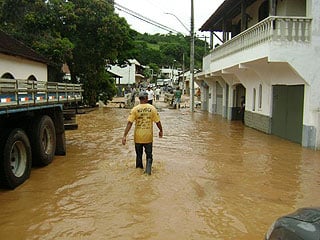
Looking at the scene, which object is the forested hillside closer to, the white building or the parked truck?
the white building

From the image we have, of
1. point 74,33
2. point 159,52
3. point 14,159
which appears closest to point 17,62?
point 74,33

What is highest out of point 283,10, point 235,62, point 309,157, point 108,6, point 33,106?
point 108,6

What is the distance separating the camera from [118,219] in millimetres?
5805

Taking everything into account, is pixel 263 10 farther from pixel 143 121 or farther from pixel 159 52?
pixel 159 52

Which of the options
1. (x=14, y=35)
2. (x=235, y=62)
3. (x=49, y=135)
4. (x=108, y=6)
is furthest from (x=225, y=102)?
(x=49, y=135)

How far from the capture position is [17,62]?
56.8ft

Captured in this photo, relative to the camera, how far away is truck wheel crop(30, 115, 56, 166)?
8.70 metres

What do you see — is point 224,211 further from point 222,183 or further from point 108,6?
point 108,6

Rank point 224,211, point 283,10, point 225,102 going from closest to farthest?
1. point 224,211
2. point 283,10
3. point 225,102

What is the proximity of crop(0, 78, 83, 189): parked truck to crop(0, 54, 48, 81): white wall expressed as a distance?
21.7ft

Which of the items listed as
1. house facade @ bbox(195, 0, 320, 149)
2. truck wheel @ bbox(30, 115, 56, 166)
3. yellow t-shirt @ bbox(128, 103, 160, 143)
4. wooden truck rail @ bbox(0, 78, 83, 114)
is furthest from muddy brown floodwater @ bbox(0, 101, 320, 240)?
house facade @ bbox(195, 0, 320, 149)

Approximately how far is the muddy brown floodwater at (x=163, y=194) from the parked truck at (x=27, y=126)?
13.0 inches

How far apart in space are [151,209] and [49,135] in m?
4.37

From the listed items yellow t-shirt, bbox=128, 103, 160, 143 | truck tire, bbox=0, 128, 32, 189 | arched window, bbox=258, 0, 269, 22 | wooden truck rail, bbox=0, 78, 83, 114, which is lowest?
truck tire, bbox=0, 128, 32, 189
